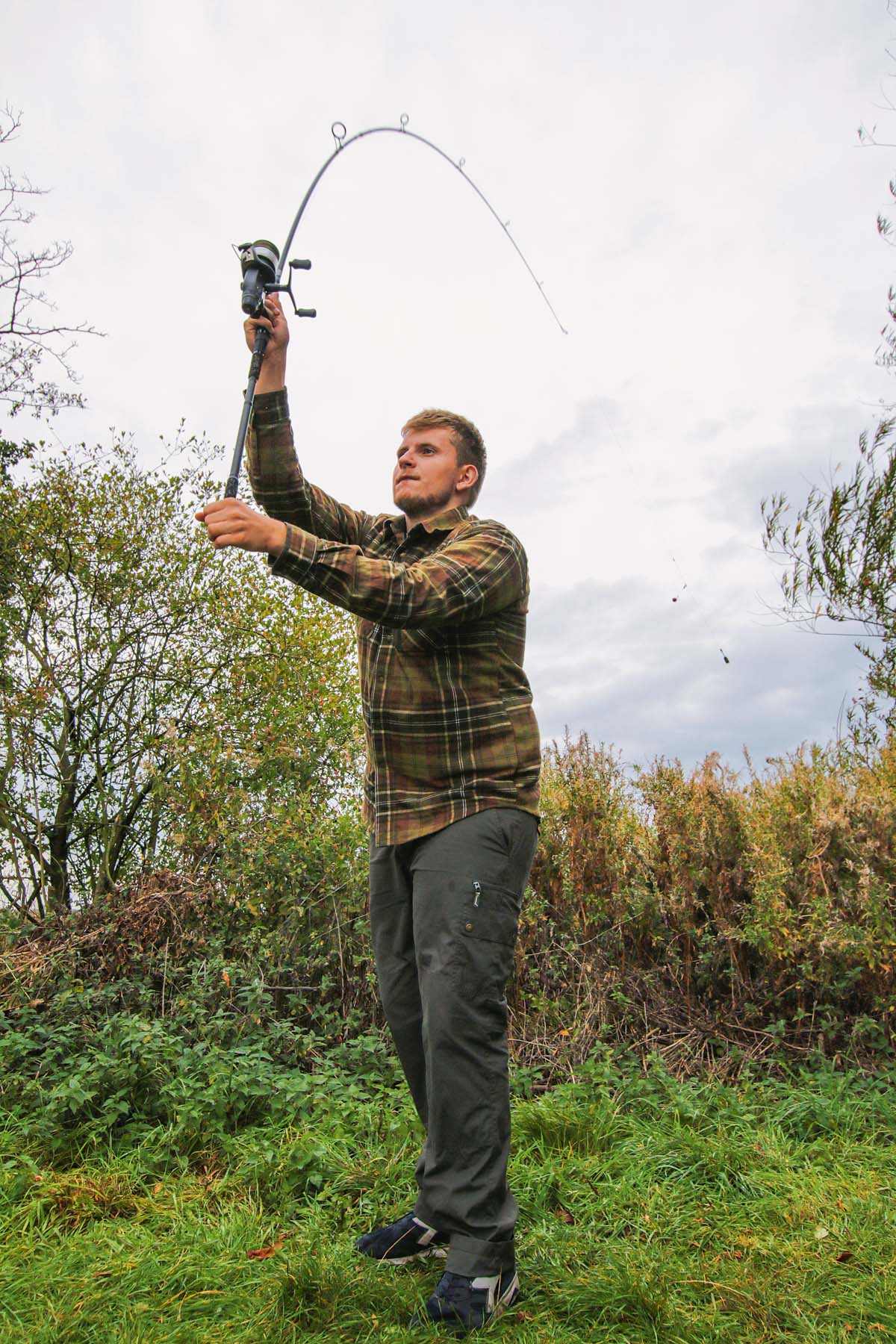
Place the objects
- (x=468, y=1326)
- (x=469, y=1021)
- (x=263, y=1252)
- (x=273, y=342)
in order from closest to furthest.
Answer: (x=468, y=1326), (x=469, y=1021), (x=263, y=1252), (x=273, y=342)

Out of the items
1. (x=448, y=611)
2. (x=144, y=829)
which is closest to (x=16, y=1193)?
(x=448, y=611)

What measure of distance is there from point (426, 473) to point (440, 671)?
0.64m

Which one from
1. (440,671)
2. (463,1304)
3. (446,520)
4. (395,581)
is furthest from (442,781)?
(463,1304)

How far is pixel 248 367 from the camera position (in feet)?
9.37

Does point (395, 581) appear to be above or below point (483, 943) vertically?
above

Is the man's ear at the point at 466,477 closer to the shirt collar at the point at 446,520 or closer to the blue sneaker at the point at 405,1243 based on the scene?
the shirt collar at the point at 446,520

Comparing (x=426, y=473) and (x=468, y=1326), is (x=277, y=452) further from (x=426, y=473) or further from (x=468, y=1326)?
(x=468, y=1326)

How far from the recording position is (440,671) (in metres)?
2.75

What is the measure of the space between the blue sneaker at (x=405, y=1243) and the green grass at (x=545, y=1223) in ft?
0.16

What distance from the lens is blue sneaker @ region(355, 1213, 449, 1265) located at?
272 centimetres

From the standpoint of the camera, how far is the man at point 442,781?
8.15 feet

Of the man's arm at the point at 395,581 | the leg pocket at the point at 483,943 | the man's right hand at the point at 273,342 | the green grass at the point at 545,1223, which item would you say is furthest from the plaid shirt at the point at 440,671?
the green grass at the point at 545,1223

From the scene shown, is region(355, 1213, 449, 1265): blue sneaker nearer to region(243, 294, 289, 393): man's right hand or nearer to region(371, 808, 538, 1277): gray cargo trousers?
region(371, 808, 538, 1277): gray cargo trousers

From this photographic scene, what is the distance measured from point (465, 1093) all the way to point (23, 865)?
523 cm
